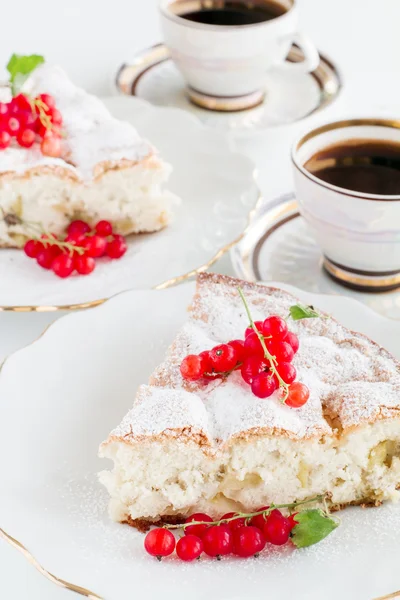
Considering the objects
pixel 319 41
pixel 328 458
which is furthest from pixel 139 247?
pixel 319 41

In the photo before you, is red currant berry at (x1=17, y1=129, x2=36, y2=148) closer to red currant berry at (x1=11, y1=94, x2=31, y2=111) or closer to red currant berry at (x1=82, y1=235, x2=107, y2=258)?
red currant berry at (x1=11, y1=94, x2=31, y2=111)

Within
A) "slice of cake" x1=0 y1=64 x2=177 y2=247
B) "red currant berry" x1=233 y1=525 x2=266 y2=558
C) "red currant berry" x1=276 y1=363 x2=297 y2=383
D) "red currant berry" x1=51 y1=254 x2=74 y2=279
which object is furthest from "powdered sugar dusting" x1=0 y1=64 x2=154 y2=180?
"red currant berry" x1=233 y1=525 x2=266 y2=558

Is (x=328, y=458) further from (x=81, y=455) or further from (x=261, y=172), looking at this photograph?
(x=261, y=172)

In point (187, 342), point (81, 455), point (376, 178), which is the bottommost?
point (81, 455)

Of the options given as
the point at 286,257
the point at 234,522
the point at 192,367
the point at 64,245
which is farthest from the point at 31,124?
the point at 234,522

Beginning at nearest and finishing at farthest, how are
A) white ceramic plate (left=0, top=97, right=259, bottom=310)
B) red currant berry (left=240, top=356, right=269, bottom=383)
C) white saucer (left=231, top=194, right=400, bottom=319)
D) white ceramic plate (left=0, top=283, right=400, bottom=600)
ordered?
white ceramic plate (left=0, top=283, right=400, bottom=600) < red currant berry (left=240, top=356, right=269, bottom=383) < white ceramic plate (left=0, top=97, right=259, bottom=310) < white saucer (left=231, top=194, right=400, bottom=319)

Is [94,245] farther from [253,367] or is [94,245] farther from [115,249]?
[253,367]
